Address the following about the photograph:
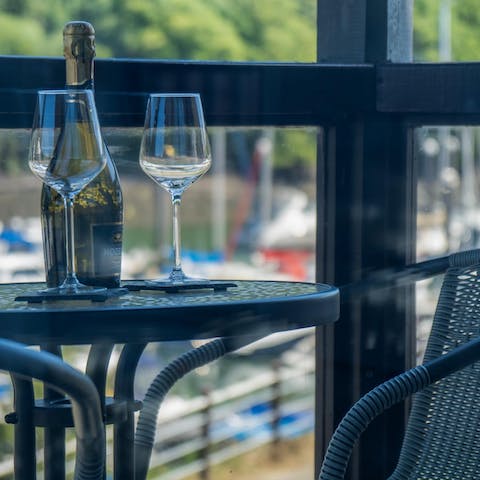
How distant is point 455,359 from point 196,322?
0.37 metres

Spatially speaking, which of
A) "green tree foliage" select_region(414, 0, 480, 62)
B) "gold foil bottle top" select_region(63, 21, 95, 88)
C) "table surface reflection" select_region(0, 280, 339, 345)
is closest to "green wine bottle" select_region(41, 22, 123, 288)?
"gold foil bottle top" select_region(63, 21, 95, 88)

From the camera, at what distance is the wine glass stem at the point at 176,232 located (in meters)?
1.15

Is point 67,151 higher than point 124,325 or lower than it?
higher

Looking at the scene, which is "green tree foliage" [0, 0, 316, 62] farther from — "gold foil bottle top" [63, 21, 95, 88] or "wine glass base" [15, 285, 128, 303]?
"wine glass base" [15, 285, 128, 303]

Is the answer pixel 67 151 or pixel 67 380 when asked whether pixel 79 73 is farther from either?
pixel 67 380

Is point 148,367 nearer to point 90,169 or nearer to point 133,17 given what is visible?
point 90,169

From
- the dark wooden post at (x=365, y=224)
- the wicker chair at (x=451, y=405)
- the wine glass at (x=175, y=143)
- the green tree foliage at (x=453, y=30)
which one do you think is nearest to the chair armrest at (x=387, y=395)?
the wicker chair at (x=451, y=405)

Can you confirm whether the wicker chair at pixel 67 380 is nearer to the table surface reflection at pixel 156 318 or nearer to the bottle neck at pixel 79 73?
the table surface reflection at pixel 156 318

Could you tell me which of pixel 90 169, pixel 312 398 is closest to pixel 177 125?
pixel 90 169

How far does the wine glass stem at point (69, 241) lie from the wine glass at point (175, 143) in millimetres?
103

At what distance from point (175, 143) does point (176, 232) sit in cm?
11

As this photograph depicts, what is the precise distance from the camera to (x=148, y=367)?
174 cm

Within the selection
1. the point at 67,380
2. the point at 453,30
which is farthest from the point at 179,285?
the point at 453,30

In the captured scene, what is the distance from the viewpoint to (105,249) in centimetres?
113
